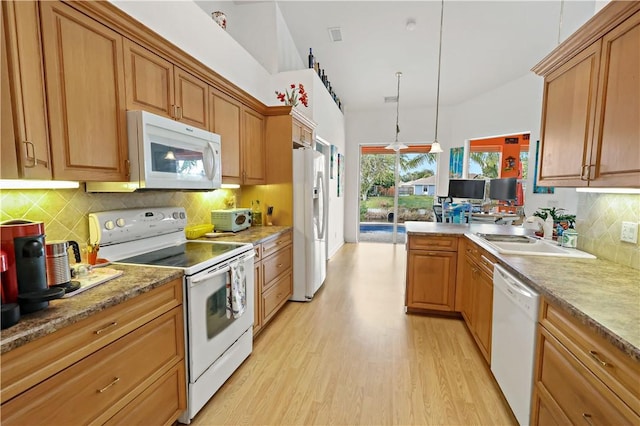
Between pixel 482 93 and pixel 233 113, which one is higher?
pixel 482 93

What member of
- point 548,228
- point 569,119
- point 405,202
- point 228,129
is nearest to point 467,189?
point 405,202

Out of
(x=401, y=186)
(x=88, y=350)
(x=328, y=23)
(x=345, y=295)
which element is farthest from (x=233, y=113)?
(x=401, y=186)

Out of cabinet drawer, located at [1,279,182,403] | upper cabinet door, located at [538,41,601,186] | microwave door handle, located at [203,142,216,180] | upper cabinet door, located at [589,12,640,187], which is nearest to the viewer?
cabinet drawer, located at [1,279,182,403]

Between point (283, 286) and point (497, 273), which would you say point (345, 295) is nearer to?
point (283, 286)

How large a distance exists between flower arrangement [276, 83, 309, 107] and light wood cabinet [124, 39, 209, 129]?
53.2 inches

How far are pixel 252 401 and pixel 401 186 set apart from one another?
5810mm

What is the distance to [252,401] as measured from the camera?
1911 millimetres

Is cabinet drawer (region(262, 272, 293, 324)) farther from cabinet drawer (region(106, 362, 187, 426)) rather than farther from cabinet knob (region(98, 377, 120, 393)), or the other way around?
cabinet knob (region(98, 377, 120, 393))

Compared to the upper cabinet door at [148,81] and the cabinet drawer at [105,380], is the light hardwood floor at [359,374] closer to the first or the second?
the cabinet drawer at [105,380]

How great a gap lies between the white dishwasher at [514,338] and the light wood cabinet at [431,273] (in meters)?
0.96

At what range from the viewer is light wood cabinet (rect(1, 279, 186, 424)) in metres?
0.95

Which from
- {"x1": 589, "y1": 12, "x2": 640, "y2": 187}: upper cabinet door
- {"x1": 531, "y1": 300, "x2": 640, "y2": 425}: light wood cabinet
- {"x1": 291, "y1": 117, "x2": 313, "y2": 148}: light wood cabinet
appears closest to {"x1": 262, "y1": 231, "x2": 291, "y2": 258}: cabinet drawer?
{"x1": 291, "y1": 117, "x2": 313, "y2": 148}: light wood cabinet

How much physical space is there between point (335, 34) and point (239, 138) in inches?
80.6

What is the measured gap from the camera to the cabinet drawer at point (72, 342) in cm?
91
